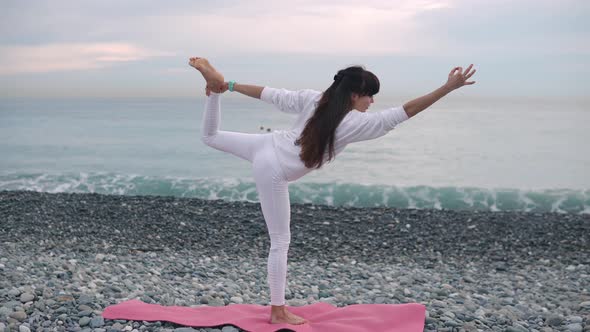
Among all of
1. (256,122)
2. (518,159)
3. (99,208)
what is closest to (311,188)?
(99,208)

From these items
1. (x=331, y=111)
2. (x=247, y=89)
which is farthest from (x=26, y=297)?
(x=331, y=111)

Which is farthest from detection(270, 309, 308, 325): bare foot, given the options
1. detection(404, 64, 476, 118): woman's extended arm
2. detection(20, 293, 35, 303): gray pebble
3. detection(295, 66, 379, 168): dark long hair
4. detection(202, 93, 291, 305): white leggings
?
detection(20, 293, 35, 303): gray pebble

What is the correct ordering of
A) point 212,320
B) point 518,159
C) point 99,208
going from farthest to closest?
point 518,159
point 99,208
point 212,320

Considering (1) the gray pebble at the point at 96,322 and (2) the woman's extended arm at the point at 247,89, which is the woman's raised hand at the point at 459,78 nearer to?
(2) the woman's extended arm at the point at 247,89

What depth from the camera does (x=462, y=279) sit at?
7980 millimetres

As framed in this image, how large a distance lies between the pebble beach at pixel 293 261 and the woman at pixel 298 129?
1.20 meters

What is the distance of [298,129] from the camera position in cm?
445

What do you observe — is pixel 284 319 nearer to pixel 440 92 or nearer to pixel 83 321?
pixel 83 321

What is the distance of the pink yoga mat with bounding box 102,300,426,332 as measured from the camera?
4.89 meters

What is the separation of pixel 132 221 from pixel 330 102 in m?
7.63

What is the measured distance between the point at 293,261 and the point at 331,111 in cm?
→ 489

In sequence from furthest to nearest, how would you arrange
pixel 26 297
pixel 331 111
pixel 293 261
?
pixel 293 261
pixel 26 297
pixel 331 111

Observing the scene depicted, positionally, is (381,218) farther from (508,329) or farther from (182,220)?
(508,329)

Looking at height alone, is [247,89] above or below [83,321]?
above
